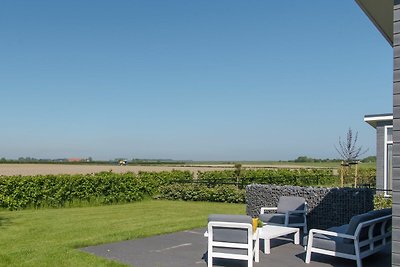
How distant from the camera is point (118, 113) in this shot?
88.1 ft

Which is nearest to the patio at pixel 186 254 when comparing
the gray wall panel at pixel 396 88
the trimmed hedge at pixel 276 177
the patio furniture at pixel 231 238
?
the patio furniture at pixel 231 238

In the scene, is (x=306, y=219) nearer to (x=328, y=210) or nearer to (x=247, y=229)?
(x=328, y=210)

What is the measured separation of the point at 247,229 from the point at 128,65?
17.3 m

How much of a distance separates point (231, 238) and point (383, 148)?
1114 cm

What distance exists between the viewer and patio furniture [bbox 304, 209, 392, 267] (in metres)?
5.97

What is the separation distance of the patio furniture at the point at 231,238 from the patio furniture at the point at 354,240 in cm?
108

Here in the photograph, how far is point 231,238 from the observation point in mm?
6008

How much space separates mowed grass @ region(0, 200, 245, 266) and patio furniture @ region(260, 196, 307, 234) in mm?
2065

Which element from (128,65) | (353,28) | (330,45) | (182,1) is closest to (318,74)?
(330,45)

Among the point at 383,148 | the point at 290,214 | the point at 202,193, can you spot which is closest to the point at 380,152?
the point at 383,148

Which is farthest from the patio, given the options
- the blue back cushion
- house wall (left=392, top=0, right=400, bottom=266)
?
house wall (left=392, top=0, right=400, bottom=266)

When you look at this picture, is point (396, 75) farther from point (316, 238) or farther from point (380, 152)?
point (380, 152)

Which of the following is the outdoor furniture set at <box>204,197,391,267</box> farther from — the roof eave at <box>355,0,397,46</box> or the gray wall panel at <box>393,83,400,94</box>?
the roof eave at <box>355,0,397,46</box>

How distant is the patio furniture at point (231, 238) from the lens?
19.3 ft
